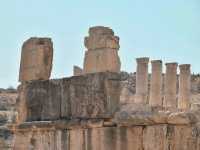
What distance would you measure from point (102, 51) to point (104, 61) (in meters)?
0.22

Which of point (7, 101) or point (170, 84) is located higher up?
point (170, 84)

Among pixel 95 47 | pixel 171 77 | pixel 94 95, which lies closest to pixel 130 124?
pixel 94 95

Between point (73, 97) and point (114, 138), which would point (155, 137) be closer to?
point (114, 138)

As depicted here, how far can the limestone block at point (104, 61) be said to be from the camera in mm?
10344

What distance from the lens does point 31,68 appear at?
477 inches

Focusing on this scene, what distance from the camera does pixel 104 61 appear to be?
1038 cm

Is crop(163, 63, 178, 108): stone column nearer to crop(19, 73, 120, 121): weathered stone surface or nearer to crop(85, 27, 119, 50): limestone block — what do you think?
crop(19, 73, 120, 121): weathered stone surface

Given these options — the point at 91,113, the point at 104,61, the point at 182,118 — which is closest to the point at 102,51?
the point at 104,61

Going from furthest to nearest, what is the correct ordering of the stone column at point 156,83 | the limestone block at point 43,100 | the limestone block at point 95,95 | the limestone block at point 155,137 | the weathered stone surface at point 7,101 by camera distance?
1. the weathered stone surface at point 7,101
2. the stone column at point 156,83
3. the limestone block at point 43,100
4. the limestone block at point 95,95
5. the limestone block at point 155,137

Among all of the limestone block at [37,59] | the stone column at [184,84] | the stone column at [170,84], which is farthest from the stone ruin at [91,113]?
the stone column at [184,84]

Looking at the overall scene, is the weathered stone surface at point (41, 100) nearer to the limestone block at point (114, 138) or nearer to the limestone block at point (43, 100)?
the limestone block at point (43, 100)

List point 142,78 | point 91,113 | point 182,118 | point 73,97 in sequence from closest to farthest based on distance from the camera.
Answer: point 182,118 → point 91,113 → point 73,97 → point 142,78

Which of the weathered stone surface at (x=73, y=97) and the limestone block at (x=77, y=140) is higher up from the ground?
the weathered stone surface at (x=73, y=97)

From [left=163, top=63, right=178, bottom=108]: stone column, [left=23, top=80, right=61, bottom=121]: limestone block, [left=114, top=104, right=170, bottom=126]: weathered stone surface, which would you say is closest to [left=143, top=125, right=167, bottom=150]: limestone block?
[left=114, top=104, right=170, bottom=126]: weathered stone surface
